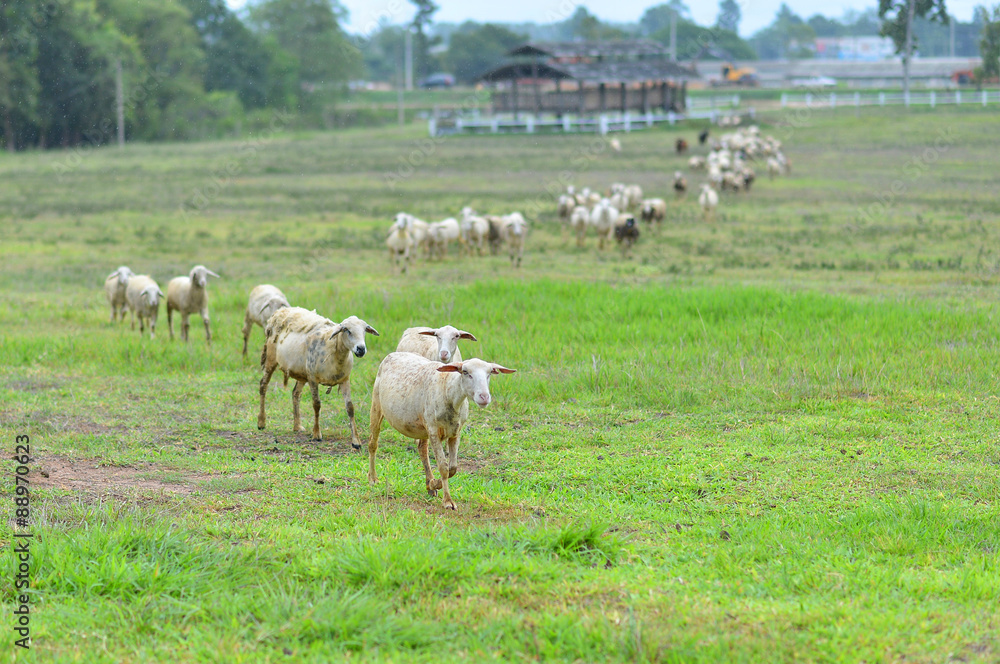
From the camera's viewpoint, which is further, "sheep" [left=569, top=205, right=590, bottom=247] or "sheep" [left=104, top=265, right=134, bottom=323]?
"sheep" [left=569, top=205, right=590, bottom=247]

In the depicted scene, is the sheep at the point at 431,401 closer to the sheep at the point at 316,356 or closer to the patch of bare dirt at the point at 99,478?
the sheep at the point at 316,356

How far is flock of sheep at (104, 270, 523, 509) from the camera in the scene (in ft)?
22.3

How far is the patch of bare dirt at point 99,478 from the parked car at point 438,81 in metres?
102

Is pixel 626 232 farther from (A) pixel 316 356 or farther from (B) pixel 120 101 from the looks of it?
(B) pixel 120 101

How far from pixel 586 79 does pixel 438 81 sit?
196ft

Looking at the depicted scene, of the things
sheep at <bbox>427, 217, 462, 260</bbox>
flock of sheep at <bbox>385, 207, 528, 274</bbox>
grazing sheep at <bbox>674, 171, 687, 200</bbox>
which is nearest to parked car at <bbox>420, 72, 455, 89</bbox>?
grazing sheep at <bbox>674, 171, 687, 200</bbox>

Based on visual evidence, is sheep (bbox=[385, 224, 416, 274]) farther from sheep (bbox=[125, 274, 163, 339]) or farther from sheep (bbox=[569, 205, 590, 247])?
sheep (bbox=[125, 274, 163, 339])

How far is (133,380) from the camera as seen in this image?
10594 millimetres

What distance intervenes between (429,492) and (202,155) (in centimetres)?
4727

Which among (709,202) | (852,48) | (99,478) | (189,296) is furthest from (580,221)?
(852,48)

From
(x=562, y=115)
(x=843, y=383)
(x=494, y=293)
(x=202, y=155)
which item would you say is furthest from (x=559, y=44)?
(x=843, y=383)

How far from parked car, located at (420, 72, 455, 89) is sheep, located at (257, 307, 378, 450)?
101m

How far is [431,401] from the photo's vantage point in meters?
6.89

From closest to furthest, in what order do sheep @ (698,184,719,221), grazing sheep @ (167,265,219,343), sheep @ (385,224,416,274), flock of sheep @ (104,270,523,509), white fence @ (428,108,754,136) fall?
Result: flock of sheep @ (104,270,523,509), grazing sheep @ (167,265,219,343), sheep @ (385,224,416,274), sheep @ (698,184,719,221), white fence @ (428,108,754,136)
